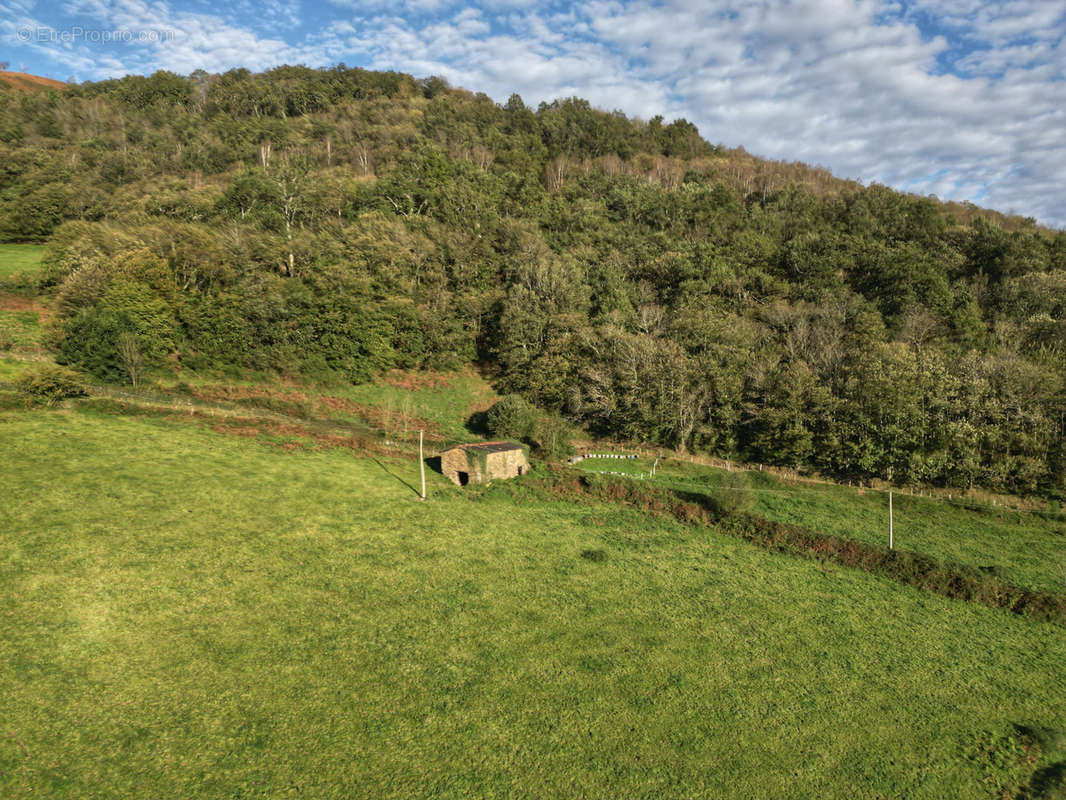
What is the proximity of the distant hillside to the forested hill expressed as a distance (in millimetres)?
15389

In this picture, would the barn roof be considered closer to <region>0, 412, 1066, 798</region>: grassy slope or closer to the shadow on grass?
the shadow on grass

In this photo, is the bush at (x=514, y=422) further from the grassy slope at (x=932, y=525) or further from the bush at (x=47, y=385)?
the bush at (x=47, y=385)

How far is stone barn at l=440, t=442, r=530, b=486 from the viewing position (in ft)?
122

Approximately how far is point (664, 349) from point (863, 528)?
86.5 ft

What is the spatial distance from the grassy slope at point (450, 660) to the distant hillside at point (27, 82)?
151330mm

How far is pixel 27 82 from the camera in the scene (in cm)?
12750

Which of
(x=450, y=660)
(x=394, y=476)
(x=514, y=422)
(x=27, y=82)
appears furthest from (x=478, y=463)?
(x=27, y=82)

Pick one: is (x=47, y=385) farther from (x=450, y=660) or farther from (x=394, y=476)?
(x=450, y=660)

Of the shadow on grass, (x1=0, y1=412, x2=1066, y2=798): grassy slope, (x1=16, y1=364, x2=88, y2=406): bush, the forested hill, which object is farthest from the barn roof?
(x1=16, y1=364, x2=88, y2=406): bush

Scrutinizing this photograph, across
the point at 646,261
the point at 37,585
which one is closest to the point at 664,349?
the point at 646,261

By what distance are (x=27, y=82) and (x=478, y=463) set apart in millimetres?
176922

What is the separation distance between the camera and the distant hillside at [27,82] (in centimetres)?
12081

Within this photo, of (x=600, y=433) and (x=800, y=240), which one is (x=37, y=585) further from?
(x=800, y=240)

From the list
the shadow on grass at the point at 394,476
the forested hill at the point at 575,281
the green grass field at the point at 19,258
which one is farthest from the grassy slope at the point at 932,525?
the green grass field at the point at 19,258
